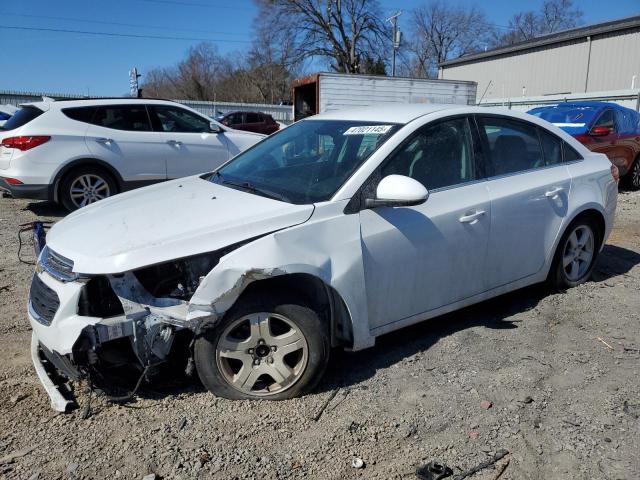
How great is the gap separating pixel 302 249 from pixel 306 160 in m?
1.01

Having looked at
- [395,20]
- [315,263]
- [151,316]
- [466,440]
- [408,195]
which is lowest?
[466,440]

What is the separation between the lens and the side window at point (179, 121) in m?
8.78

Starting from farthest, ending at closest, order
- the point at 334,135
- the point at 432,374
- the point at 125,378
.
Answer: the point at 334,135, the point at 432,374, the point at 125,378

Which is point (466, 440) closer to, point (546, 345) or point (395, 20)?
point (546, 345)

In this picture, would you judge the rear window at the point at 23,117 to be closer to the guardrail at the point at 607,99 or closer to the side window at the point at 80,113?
the side window at the point at 80,113

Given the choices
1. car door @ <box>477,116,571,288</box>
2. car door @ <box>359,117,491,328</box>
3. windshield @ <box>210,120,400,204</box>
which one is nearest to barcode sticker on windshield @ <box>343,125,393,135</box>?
windshield @ <box>210,120,400,204</box>

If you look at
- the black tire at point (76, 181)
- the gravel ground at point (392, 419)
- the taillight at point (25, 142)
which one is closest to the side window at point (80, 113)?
the taillight at point (25, 142)

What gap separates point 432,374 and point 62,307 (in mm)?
2178

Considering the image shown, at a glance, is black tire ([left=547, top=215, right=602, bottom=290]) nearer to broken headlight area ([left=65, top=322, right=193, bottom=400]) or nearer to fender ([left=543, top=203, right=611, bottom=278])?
fender ([left=543, top=203, right=611, bottom=278])

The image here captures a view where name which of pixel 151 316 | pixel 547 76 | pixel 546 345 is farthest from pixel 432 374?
pixel 547 76

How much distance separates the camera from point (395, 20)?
119ft

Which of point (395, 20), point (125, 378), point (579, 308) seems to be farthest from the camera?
point (395, 20)

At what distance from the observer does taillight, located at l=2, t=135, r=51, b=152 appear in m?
7.74

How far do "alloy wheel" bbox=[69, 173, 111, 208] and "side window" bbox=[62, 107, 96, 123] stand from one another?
0.82 meters
